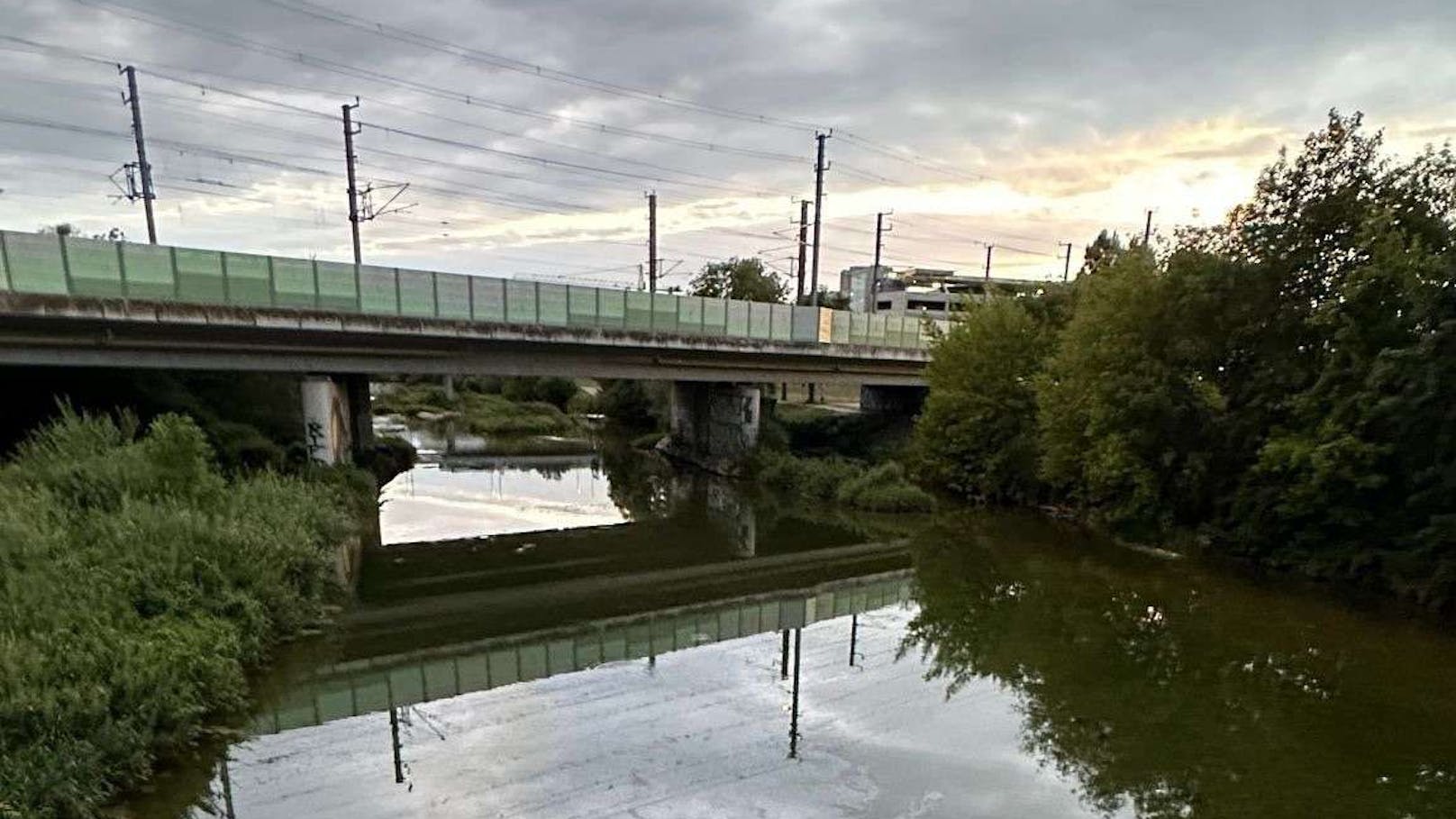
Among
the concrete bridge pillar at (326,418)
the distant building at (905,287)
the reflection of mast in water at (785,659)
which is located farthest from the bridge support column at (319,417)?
the distant building at (905,287)

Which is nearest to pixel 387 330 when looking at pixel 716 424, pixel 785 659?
pixel 716 424

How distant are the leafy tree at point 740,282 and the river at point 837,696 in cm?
4416

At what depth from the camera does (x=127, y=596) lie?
1063 centimetres

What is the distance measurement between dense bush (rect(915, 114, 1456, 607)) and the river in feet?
6.18

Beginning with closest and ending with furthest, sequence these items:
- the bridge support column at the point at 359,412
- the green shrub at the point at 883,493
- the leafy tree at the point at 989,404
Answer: the green shrub at the point at 883,493
the leafy tree at the point at 989,404
the bridge support column at the point at 359,412

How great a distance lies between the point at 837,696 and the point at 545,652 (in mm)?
5080

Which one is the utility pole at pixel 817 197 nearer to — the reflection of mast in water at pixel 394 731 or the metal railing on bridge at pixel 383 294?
the metal railing on bridge at pixel 383 294

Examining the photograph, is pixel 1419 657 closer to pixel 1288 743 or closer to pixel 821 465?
pixel 1288 743

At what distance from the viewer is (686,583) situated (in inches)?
706

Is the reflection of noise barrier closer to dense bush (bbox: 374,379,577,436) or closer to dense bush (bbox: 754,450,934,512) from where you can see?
dense bush (bbox: 754,450,934,512)

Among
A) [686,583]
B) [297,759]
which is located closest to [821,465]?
[686,583]

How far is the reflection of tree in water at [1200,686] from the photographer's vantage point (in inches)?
349

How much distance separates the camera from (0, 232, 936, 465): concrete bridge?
19547 mm

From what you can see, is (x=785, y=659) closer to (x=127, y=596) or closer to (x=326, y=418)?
(x=127, y=596)
